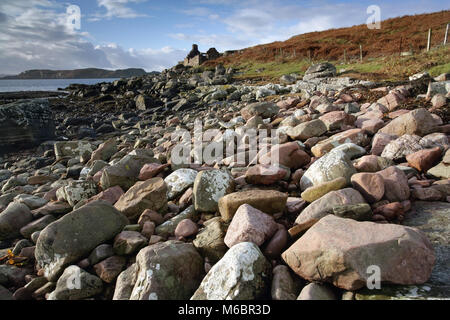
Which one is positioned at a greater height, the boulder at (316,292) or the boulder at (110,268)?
the boulder at (316,292)

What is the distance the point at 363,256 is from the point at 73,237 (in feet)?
7.90

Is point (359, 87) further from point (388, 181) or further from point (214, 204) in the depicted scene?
point (214, 204)

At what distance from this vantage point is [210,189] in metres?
2.96

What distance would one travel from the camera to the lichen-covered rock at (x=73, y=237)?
7.96ft

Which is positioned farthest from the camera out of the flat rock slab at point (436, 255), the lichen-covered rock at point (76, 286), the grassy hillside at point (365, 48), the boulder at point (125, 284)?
the grassy hillside at point (365, 48)

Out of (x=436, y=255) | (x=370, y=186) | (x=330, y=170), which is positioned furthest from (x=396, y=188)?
(x=436, y=255)

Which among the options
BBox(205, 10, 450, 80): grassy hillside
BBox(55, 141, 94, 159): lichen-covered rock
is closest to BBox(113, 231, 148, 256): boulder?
BBox(55, 141, 94, 159): lichen-covered rock

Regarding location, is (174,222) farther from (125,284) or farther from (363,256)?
(363,256)

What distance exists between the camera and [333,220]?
1.99 m

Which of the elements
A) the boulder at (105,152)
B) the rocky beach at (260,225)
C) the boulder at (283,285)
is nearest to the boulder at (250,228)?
the rocky beach at (260,225)

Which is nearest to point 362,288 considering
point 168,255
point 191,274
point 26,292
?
point 191,274

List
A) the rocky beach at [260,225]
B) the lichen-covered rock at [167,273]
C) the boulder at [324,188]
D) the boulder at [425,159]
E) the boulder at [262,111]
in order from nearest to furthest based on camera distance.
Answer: the rocky beach at [260,225], the lichen-covered rock at [167,273], the boulder at [324,188], the boulder at [425,159], the boulder at [262,111]

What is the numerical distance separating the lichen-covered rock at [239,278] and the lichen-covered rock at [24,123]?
12.3m

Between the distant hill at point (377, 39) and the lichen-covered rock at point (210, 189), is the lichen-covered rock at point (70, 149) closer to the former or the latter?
the lichen-covered rock at point (210, 189)
